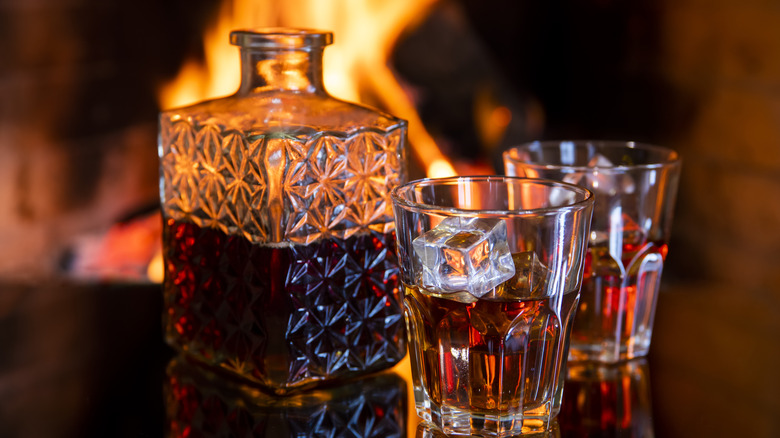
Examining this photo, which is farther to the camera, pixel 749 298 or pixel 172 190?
pixel 749 298

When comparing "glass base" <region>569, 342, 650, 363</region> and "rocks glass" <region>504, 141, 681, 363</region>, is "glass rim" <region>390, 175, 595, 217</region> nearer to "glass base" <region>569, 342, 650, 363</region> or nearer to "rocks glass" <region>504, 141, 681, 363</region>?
"rocks glass" <region>504, 141, 681, 363</region>

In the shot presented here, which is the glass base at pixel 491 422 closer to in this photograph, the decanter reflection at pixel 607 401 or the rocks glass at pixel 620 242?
the decanter reflection at pixel 607 401

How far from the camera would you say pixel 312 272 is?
0.73m

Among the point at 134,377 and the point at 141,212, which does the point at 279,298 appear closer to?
the point at 134,377

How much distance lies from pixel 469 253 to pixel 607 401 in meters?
0.23

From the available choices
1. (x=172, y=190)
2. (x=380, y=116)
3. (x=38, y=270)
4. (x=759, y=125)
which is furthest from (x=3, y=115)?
(x=759, y=125)

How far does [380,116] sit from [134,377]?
328mm

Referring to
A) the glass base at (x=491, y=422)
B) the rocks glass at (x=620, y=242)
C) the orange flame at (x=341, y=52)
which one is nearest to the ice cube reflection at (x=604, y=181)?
the rocks glass at (x=620, y=242)

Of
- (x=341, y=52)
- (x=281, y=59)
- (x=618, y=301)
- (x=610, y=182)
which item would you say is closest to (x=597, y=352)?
(x=618, y=301)

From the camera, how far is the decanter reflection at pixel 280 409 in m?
0.68

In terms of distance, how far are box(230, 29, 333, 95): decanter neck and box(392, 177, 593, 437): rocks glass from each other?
17 centimetres

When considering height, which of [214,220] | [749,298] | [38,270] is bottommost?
[38,270]

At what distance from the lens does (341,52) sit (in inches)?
78.7

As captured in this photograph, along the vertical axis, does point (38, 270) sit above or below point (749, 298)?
below
